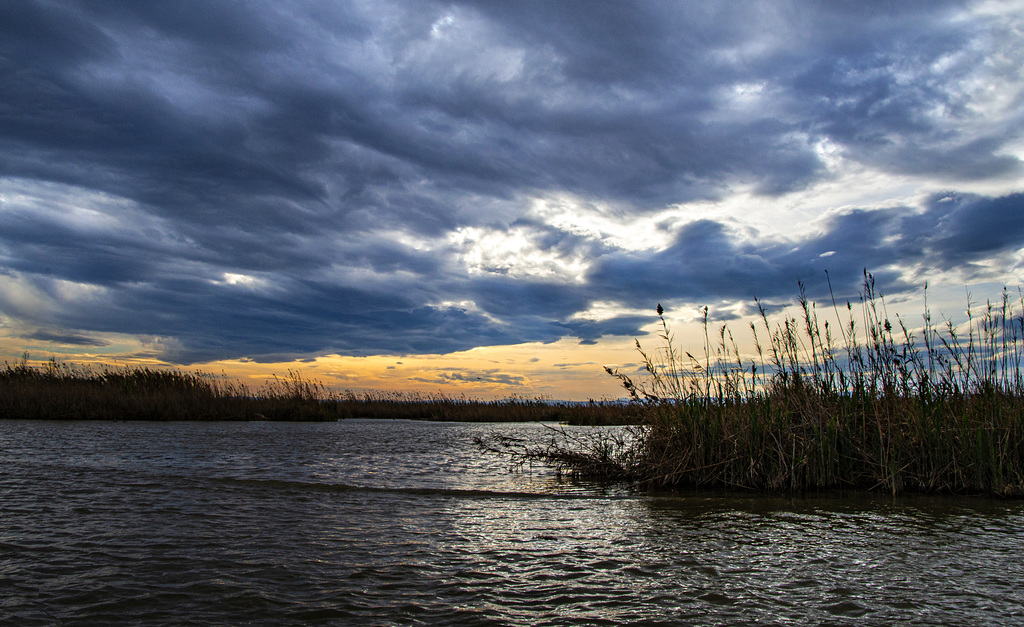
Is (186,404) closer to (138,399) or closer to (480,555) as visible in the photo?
(138,399)

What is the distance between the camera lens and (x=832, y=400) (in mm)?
7738

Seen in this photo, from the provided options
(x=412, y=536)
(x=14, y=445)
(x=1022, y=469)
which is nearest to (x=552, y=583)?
(x=412, y=536)

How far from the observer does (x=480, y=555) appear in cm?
434

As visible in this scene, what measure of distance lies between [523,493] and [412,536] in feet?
8.85

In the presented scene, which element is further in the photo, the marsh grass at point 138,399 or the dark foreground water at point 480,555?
Result: the marsh grass at point 138,399

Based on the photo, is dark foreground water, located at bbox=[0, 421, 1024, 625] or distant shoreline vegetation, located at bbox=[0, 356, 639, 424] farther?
distant shoreline vegetation, located at bbox=[0, 356, 639, 424]

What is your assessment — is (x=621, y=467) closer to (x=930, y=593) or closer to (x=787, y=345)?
(x=787, y=345)

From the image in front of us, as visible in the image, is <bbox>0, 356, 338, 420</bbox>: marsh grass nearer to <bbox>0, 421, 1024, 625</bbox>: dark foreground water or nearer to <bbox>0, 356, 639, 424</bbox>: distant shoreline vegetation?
<bbox>0, 356, 639, 424</bbox>: distant shoreline vegetation

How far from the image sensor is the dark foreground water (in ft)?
10.3

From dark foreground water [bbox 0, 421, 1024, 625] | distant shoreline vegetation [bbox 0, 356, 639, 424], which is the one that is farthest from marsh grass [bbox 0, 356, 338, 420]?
dark foreground water [bbox 0, 421, 1024, 625]

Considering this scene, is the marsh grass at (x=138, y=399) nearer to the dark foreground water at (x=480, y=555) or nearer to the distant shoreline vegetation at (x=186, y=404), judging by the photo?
the distant shoreline vegetation at (x=186, y=404)

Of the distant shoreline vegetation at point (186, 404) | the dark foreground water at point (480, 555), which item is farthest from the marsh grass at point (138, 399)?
the dark foreground water at point (480, 555)

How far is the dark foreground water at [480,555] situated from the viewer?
10.3 ft

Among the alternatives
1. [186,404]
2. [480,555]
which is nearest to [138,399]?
[186,404]
